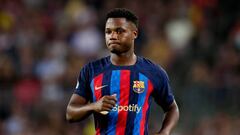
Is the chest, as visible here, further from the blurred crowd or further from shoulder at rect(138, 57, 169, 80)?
the blurred crowd

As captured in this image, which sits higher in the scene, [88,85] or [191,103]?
[88,85]

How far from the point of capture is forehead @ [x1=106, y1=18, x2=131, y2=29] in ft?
21.3

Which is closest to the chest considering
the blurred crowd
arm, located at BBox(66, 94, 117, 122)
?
arm, located at BBox(66, 94, 117, 122)

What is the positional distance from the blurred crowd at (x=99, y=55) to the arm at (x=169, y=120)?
461 centimetres

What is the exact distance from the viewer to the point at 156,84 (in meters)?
6.65

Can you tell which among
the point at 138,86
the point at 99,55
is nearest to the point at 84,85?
the point at 138,86

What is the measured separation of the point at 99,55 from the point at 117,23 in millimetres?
7525

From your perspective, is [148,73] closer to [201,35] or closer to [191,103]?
[191,103]

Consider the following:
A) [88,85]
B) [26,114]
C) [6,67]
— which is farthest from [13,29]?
[88,85]

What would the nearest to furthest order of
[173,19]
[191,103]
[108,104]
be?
[108,104] < [191,103] < [173,19]

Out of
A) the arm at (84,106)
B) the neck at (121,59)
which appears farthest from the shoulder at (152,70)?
the arm at (84,106)

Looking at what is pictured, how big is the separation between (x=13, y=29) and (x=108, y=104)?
9272 mm

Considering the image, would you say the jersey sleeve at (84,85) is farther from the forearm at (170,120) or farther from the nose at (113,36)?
the forearm at (170,120)

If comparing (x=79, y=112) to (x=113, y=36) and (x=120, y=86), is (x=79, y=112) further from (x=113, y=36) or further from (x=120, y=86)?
(x=113, y=36)
